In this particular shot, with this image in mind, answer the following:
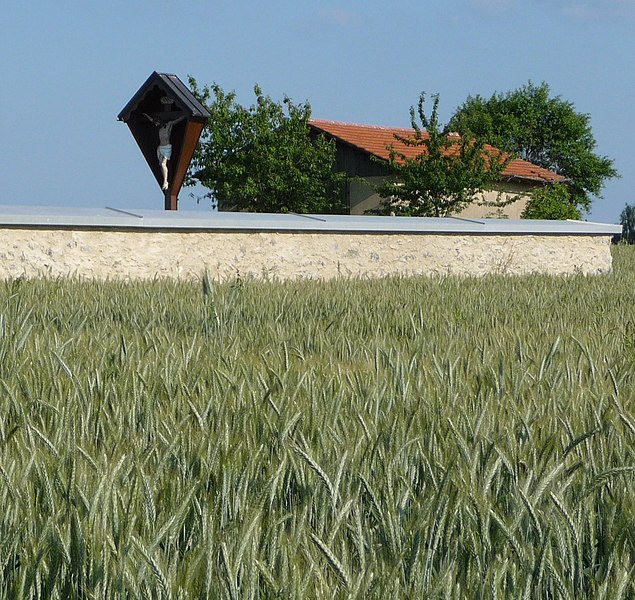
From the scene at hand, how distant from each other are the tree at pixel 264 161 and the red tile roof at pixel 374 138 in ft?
3.74

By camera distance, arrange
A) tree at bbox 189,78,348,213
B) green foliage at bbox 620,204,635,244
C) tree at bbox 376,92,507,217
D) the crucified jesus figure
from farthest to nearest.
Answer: green foliage at bbox 620,204,635,244
tree at bbox 189,78,348,213
tree at bbox 376,92,507,217
the crucified jesus figure

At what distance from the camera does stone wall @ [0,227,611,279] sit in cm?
1091

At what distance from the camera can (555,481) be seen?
7.88ft

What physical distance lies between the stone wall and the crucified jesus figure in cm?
417

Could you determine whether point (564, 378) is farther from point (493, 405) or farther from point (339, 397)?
point (339, 397)

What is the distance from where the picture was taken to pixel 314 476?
7.63ft

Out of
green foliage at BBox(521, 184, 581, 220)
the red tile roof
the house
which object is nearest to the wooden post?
the house

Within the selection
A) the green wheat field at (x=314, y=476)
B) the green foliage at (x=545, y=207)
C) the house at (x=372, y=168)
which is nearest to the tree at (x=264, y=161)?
the house at (x=372, y=168)

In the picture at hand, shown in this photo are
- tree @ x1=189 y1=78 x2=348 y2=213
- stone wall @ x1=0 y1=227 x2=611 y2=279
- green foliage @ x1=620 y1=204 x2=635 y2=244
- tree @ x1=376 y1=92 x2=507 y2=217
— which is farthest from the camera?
green foliage @ x1=620 y1=204 x2=635 y2=244

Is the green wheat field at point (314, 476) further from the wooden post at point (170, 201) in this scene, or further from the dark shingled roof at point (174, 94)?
the wooden post at point (170, 201)

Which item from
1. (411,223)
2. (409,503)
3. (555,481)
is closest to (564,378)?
(555,481)

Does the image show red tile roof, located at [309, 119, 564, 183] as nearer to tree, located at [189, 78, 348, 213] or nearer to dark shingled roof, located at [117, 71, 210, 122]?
tree, located at [189, 78, 348, 213]

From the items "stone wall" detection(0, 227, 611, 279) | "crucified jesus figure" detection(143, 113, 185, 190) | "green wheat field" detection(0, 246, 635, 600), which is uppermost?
"crucified jesus figure" detection(143, 113, 185, 190)

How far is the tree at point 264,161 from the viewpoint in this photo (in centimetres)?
3194
